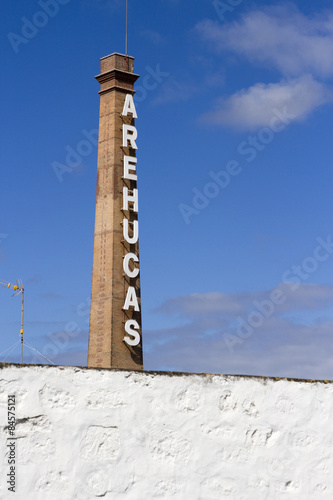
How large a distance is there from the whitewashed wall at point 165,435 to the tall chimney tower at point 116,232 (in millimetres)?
16194

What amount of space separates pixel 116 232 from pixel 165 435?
18.0 metres

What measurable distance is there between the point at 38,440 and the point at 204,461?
1.72 meters

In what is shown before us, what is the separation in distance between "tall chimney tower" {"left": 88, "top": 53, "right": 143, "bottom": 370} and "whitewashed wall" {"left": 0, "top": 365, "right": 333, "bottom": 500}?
16.2 m

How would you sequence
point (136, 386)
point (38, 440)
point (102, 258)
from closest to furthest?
point (38, 440)
point (136, 386)
point (102, 258)

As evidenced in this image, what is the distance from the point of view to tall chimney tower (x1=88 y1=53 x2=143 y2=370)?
82.4ft

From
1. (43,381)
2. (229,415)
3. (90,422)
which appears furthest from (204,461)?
(43,381)

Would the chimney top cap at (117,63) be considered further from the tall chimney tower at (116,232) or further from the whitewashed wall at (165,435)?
the whitewashed wall at (165,435)

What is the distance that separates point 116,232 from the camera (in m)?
25.7

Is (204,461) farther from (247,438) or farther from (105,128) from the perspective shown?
(105,128)

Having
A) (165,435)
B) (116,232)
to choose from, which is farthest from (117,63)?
(165,435)

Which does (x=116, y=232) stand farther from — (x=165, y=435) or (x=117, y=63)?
(x=165, y=435)

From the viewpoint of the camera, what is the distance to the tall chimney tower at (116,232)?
25125 mm

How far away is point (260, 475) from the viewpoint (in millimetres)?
8312

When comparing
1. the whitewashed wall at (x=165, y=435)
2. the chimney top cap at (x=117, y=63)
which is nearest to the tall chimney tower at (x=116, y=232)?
the chimney top cap at (x=117, y=63)
